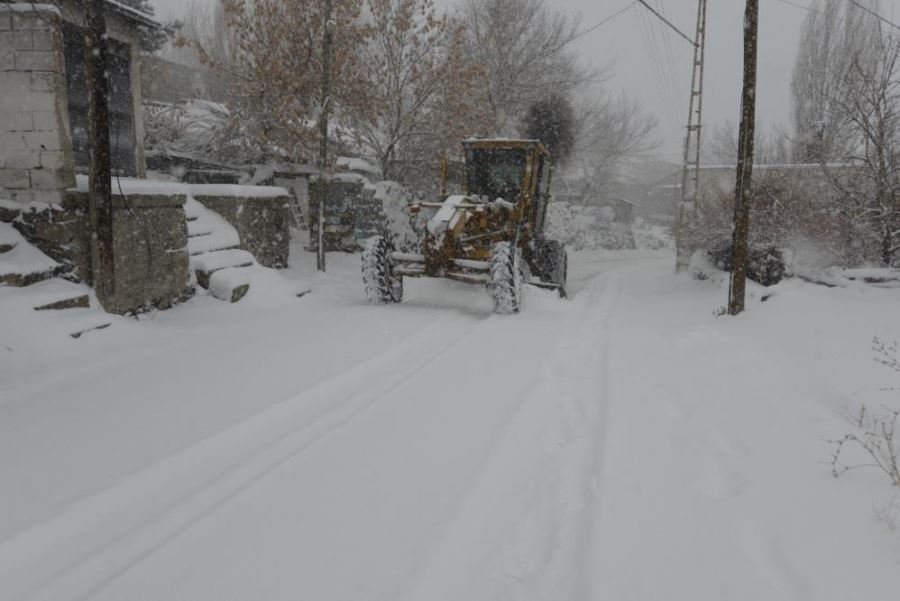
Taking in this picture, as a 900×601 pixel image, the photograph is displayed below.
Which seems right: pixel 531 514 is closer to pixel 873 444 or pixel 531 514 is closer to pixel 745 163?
pixel 873 444

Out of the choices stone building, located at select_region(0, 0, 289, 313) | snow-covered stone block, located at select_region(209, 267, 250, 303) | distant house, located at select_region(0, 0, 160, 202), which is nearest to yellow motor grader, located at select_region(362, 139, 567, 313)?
snow-covered stone block, located at select_region(209, 267, 250, 303)

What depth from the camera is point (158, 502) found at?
303 cm

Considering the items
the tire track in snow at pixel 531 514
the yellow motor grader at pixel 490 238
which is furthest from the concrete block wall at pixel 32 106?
the tire track in snow at pixel 531 514

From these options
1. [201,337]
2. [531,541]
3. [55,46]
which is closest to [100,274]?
[201,337]

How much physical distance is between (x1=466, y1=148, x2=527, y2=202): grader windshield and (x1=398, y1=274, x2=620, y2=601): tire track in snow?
228 inches

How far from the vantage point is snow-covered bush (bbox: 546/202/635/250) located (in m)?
26.6

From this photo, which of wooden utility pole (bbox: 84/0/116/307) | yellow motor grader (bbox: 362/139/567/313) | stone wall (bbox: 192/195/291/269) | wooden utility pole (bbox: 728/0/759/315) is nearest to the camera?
wooden utility pole (bbox: 84/0/116/307)

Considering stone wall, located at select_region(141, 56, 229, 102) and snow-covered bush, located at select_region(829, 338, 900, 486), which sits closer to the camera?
snow-covered bush, located at select_region(829, 338, 900, 486)

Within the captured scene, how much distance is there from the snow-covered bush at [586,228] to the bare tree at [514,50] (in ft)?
19.8

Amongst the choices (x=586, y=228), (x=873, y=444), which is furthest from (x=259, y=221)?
(x=586, y=228)

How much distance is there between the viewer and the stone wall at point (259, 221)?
9.72 meters

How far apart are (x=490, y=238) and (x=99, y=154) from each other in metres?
5.44

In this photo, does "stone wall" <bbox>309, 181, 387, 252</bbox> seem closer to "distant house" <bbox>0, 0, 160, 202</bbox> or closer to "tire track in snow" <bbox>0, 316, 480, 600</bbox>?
"distant house" <bbox>0, 0, 160, 202</bbox>

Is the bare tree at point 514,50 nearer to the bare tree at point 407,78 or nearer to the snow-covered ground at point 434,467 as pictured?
the bare tree at point 407,78
